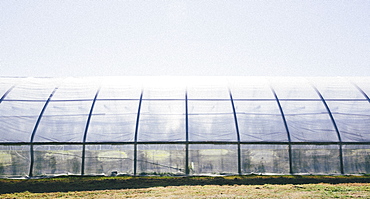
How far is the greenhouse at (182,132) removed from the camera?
15.4m

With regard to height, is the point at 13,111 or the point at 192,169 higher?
the point at 13,111

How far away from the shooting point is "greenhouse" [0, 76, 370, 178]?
15.4 metres

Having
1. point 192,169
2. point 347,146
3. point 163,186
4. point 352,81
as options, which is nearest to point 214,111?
point 192,169

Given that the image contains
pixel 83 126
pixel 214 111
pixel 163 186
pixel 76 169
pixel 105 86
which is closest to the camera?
pixel 163 186

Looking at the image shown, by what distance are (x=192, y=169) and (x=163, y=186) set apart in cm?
181

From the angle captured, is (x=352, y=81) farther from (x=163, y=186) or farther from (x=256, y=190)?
(x=163, y=186)

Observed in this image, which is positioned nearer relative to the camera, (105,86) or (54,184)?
(54,184)

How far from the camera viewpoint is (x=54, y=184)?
14.4 meters

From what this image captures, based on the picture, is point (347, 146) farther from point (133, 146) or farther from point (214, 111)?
point (133, 146)

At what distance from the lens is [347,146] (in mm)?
15914

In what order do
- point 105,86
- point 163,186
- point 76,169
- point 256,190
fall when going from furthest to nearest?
point 105,86, point 76,169, point 163,186, point 256,190

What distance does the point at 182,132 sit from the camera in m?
16.2

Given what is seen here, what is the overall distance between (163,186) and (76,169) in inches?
165

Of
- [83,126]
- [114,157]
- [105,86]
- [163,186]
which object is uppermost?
[105,86]
